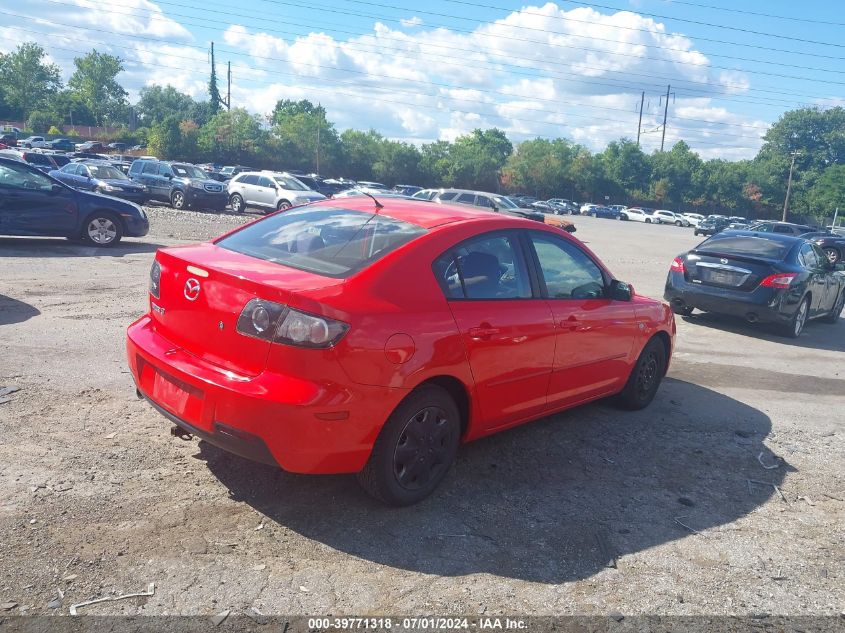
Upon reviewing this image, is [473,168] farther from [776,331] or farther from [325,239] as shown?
[325,239]

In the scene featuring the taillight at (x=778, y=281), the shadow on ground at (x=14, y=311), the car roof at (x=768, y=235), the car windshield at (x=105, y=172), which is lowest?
the shadow on ground at (x=14, y=311)

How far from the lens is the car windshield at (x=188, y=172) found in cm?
2831

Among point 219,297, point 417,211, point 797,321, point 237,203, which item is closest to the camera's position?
point 219,297

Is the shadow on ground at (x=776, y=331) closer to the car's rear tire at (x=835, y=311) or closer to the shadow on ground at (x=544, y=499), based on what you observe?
the car's rear tire at (x=835, y=311)

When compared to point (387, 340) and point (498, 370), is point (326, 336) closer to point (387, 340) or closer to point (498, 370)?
point (387, 340)

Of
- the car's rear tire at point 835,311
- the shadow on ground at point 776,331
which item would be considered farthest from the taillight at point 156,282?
the car's rear tire at point 835,311

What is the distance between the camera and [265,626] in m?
2.90

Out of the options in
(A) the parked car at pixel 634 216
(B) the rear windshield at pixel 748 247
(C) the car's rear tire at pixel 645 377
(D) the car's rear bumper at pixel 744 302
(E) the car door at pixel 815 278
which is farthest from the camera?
(A) the parked car at pixel 634 216

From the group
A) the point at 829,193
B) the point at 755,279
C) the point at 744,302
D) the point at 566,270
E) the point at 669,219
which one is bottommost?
the point at 744,302

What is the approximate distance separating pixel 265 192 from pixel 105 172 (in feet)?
18.9

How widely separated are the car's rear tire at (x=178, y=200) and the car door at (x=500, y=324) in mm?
24389

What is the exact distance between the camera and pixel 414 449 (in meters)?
3.93

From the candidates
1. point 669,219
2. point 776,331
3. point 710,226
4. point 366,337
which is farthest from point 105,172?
point 669,219

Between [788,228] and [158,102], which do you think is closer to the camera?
[788,228]
